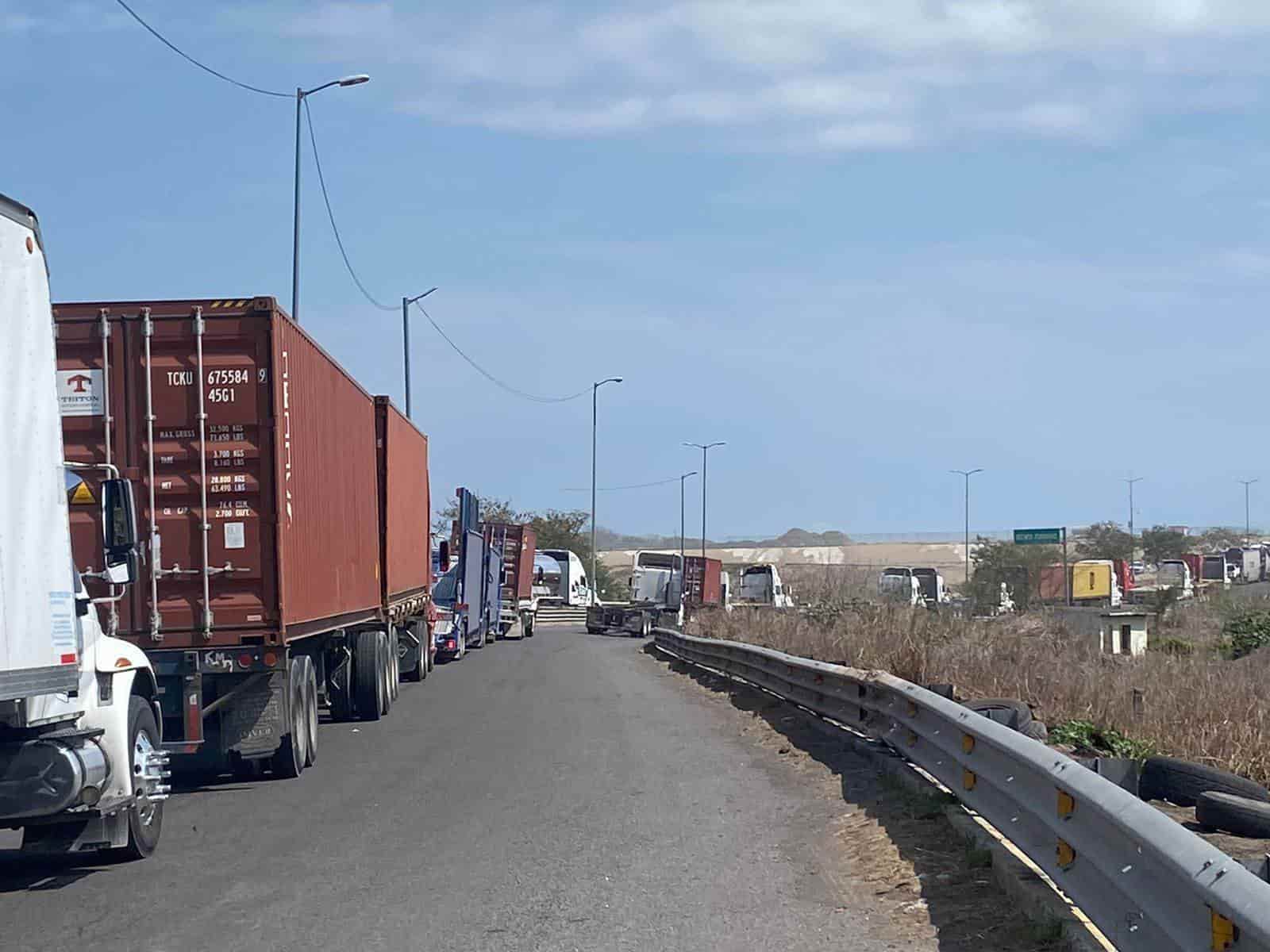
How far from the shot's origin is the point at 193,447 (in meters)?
13.0

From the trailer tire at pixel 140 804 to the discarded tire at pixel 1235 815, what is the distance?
628 centimetres

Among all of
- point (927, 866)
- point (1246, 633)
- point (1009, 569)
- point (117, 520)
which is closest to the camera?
point (927, 866)

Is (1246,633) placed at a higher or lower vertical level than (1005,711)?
lower

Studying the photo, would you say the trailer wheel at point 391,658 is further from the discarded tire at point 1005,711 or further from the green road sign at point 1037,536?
the green road sign at point 1037,536

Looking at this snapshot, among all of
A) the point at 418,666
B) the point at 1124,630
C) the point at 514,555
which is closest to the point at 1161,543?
the point at 514,555

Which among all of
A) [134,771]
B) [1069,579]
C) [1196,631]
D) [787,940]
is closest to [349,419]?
[134,771]

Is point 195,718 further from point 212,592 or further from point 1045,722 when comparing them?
point 1045,722

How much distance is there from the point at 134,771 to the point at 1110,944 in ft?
19.6

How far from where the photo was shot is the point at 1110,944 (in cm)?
593

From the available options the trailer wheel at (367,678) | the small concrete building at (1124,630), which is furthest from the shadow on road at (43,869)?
the small concrete building at (1124,630)

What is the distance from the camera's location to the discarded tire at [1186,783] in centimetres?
917

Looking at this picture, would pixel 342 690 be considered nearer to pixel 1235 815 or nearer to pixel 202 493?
pixel 202 493

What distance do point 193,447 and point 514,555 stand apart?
35033 millimetres

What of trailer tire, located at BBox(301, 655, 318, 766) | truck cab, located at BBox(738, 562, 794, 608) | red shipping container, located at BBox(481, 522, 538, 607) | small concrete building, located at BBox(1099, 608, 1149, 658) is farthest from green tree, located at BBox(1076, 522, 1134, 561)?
trailer tire, located at BBox(301, 655, 318, 766)
